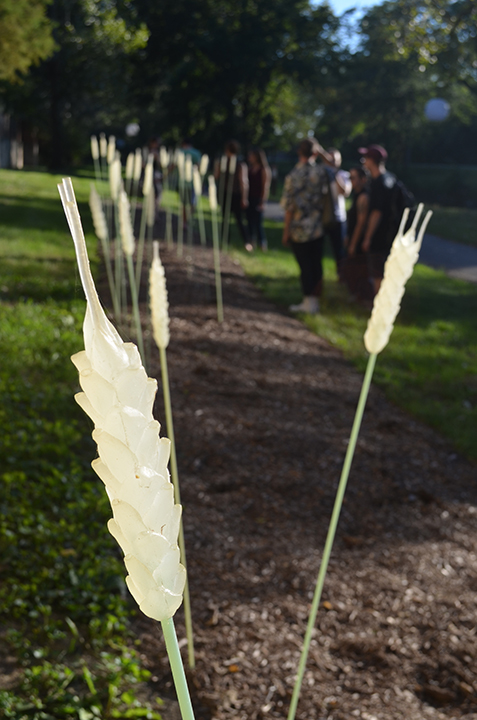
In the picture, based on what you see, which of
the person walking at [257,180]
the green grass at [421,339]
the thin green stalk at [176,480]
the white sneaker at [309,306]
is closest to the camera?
A: the thin green stalk at [176,480]

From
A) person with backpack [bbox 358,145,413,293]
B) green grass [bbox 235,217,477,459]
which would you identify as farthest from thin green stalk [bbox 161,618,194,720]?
person with backpack [bbox 358,145,413,293]

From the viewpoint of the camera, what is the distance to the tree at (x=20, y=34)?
13.4 m

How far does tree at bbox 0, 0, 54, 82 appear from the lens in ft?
43.9

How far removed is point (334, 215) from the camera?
Result: 25.6ft

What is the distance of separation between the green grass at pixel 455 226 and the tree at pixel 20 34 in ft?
37.4

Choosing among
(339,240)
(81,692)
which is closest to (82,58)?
(339,240)

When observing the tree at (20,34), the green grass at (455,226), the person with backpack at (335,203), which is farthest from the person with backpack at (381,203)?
the green grass at (455,226)

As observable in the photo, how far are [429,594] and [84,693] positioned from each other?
1.71 meters

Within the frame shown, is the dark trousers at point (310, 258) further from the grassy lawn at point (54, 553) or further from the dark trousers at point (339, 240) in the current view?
the grassy lawn at point (54, 553)

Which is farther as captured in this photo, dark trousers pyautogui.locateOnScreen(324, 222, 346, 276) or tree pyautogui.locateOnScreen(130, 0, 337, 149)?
tree pyautogui.locateOnScreen(130, 0, 337, 149)

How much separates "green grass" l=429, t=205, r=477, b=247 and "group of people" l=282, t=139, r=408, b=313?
10770mm

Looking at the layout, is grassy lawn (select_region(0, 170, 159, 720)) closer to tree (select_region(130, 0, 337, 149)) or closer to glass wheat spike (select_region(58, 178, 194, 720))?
glass wheat spike (select_region(58, 178, 194, 720))

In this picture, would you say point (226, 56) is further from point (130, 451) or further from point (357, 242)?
point (130, 451)

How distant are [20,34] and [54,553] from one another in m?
13.4
